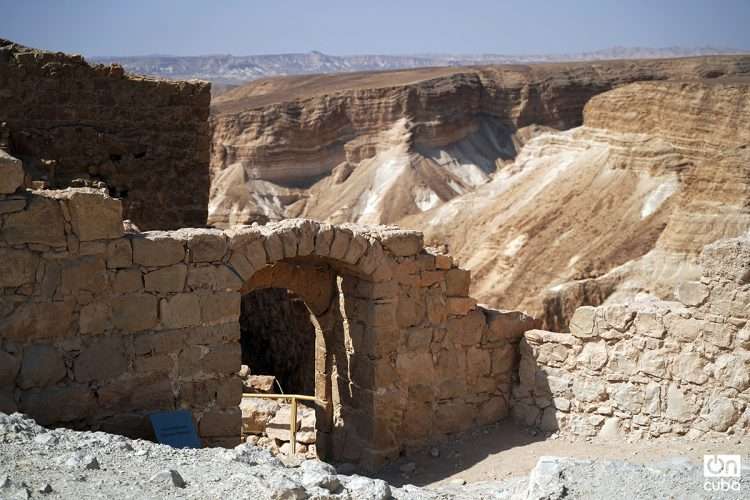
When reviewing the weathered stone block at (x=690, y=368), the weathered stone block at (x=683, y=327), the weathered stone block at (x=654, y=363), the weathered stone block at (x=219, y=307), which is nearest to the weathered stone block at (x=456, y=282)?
the weathered stone block at (x=654, y=363)

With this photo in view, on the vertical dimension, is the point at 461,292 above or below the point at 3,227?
below

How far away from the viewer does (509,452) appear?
8703mm

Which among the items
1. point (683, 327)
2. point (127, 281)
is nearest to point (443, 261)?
point (683, 327)

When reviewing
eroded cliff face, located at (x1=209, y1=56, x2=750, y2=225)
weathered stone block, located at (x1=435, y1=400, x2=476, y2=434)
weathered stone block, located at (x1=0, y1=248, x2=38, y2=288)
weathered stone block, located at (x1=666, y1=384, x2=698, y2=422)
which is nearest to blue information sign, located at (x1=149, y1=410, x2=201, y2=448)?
weathered stone block, located at (x1=0, y1=248, x2=38, y2=288)

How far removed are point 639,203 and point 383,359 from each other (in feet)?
53.7

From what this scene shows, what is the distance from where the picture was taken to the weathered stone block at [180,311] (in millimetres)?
7504

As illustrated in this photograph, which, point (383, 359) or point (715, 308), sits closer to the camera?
point (715, 308)

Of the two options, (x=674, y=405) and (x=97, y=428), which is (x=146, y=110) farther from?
(x=674, y=405)

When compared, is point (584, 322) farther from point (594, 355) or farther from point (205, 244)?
point (205, 244)

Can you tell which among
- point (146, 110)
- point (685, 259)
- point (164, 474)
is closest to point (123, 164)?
point (146, 110)

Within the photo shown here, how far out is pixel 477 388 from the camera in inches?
366

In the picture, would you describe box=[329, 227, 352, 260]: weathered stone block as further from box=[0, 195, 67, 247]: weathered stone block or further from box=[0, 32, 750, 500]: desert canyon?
box=[0, 195, 67, 247]: weathered stone block

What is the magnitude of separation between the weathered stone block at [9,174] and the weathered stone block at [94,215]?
396 mm

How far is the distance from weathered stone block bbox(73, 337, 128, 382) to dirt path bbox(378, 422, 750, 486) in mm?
2717
